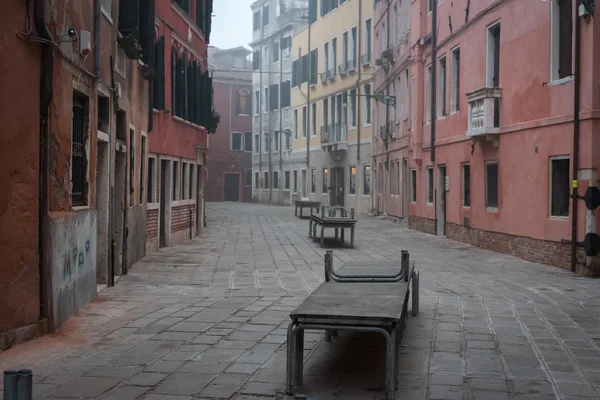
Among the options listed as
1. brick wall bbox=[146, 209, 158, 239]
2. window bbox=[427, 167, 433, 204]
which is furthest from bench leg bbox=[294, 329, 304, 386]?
window bbox=[427, 167, 433, 204]

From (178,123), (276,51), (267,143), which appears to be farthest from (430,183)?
(276,51)

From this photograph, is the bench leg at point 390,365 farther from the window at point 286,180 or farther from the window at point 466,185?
the window at point 286,180

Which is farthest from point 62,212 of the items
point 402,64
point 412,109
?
point 402,64

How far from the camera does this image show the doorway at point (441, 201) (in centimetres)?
2202

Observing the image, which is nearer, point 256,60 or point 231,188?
point 256,60

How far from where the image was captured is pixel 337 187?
3903 cm

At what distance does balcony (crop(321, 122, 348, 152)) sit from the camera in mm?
37469

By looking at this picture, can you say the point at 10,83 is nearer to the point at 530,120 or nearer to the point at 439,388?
the point at 439,388

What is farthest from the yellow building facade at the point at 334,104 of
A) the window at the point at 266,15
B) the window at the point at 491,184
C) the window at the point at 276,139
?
the window at the point at 491,184

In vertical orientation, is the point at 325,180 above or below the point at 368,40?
below

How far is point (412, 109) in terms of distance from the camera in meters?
25.5

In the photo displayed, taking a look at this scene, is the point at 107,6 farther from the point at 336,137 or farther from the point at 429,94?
the point at 336,137

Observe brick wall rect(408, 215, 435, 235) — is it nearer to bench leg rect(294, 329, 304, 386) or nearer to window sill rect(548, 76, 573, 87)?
window sill rect(548, 76, 573, 87)

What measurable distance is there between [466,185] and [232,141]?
36156mm
